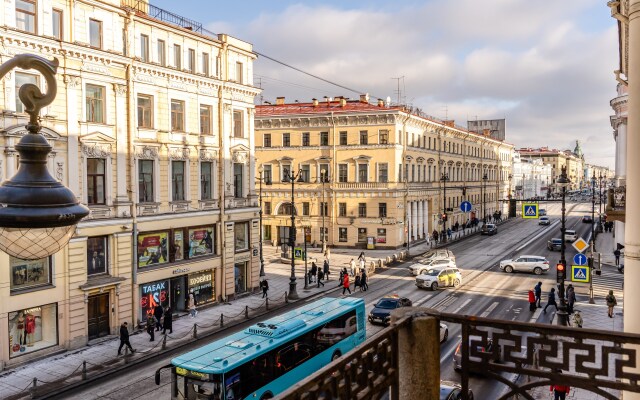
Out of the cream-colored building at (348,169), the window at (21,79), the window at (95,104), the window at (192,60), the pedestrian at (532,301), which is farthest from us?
the cream-colored building at (348,169)

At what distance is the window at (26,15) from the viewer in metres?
21.1

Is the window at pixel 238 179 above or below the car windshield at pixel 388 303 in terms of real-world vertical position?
above

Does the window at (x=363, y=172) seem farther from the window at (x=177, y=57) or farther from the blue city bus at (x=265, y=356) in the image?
the blue city bus at (x=265, y=356)

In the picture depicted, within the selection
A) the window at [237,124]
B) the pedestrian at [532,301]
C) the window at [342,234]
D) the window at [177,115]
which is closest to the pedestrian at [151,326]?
the window at [177,115]

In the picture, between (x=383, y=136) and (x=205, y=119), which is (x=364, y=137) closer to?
(x=383, y=136)

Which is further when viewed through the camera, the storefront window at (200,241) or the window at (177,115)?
the storefront window at (200,241)

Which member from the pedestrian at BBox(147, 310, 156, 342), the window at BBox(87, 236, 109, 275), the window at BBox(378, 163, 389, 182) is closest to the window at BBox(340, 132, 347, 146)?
the window at BBox(378, 163, 389, 182)

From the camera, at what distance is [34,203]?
410cm

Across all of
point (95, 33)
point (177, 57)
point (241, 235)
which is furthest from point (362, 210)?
point (95, 33)

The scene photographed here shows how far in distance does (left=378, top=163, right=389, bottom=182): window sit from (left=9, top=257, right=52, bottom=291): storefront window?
38.1m

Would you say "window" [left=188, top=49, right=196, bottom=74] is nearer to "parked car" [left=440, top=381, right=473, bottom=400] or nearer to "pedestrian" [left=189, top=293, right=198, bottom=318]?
"pedestrian" [left=189, top=293, right=198, bottom=318]

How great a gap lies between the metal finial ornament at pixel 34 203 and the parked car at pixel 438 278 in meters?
32.0

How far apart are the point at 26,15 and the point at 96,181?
7.71 meters

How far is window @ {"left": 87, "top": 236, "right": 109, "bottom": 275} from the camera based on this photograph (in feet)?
79.0
